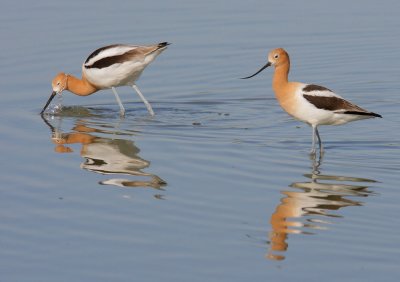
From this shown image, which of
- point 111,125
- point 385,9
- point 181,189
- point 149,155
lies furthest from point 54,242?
point 385,9

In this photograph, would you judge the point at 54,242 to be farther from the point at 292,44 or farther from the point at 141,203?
the point at 292,44

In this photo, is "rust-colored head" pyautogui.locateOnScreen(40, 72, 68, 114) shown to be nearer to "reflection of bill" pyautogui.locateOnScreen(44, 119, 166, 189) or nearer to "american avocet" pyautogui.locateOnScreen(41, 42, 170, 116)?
"american avocet" pyautogui.locateOnScreen(41, 42, 170, 116)

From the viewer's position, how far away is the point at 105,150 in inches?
447

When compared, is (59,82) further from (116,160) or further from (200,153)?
(200,153)

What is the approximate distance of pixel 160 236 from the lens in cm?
816

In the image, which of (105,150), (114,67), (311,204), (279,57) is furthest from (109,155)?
(311,204)

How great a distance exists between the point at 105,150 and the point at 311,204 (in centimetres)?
303

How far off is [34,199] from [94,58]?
4684 mm

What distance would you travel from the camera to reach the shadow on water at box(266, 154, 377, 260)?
818 cm

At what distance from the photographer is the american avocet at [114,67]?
531 inches

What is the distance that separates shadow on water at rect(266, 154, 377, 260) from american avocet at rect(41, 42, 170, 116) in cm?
377

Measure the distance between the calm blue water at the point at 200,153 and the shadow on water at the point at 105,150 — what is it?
2 cm

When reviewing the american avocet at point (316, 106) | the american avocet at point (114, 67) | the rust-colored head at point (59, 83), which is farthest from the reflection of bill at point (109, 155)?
the american avocet at point (316, 106)

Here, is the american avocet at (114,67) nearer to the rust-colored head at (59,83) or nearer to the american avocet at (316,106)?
the rust-colored head at (59,83)
